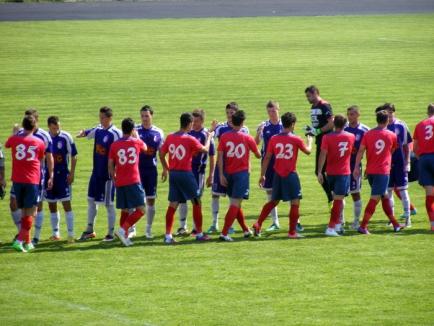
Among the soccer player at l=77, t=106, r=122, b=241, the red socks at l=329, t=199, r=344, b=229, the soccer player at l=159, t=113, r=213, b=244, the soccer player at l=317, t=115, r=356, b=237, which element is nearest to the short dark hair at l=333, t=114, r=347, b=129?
the soccer player at l=317, t=115, r=356, b=237

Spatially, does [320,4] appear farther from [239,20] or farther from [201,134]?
[201,134]

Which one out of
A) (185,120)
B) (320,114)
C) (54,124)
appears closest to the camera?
(185,120)

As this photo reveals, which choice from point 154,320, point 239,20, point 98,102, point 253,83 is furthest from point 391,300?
point 239,20

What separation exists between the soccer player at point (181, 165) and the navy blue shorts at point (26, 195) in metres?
2.05

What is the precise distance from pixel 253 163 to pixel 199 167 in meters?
7.50

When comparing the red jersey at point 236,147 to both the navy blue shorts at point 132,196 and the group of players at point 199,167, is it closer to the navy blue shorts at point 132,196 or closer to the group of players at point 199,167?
the group of players at point 199,167

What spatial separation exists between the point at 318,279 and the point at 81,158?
12.4 meters

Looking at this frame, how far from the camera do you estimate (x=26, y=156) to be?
15625 millimetres

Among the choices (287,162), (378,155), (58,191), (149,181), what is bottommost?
(58,191)

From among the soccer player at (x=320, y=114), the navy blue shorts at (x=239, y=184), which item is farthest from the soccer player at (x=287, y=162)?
the soccer player at (x=320, y=114)

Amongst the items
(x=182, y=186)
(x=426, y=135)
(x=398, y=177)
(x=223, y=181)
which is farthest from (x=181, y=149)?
(x=426, y=135)

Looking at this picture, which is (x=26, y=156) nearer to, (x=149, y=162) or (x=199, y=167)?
(x=149, y=162)

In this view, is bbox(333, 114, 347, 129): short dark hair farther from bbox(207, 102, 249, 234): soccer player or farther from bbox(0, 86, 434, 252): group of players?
bbox(207, 102, 249, 234): soccer player

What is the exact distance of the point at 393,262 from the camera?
14797 mm
